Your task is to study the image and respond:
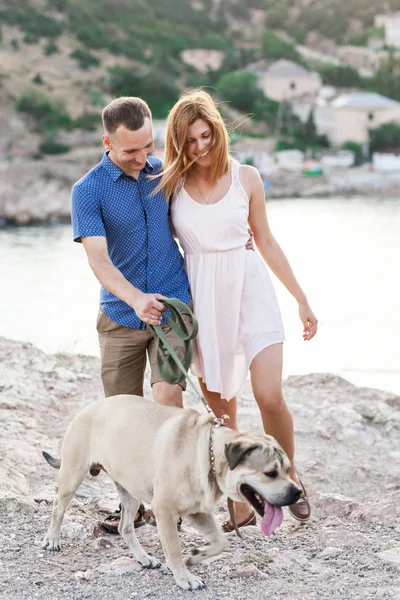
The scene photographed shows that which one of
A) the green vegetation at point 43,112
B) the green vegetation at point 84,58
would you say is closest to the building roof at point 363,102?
the green vegetation at point 84,58

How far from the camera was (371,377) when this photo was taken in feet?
29.2

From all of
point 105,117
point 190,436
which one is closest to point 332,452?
point 190,436

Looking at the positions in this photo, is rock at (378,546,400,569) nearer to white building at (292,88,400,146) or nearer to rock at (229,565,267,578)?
rock at (229,565,267,578)

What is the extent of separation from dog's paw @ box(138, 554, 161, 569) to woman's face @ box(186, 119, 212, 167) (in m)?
1.61

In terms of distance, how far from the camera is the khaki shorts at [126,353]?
11.3ft

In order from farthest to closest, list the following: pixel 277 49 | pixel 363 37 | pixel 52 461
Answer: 1. pixel 363 37
2. pixel 277 49
3. pixel 52 461

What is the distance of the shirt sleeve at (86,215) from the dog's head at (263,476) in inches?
41.0

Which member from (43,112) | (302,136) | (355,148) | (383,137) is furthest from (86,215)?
(302,136)

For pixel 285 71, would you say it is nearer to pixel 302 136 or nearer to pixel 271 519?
pixel 302 136

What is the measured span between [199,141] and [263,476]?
1.39 m

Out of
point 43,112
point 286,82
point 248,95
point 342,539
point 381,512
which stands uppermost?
→ point 286,82

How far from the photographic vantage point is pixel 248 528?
3.69 meters

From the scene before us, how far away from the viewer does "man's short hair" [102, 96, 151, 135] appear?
3.20 metres

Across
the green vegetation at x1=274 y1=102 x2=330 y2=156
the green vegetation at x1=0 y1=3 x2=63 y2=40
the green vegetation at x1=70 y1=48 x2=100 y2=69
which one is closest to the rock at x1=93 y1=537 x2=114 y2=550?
the green vegetation at x1=274 y1=102 x2=330 y2=156
